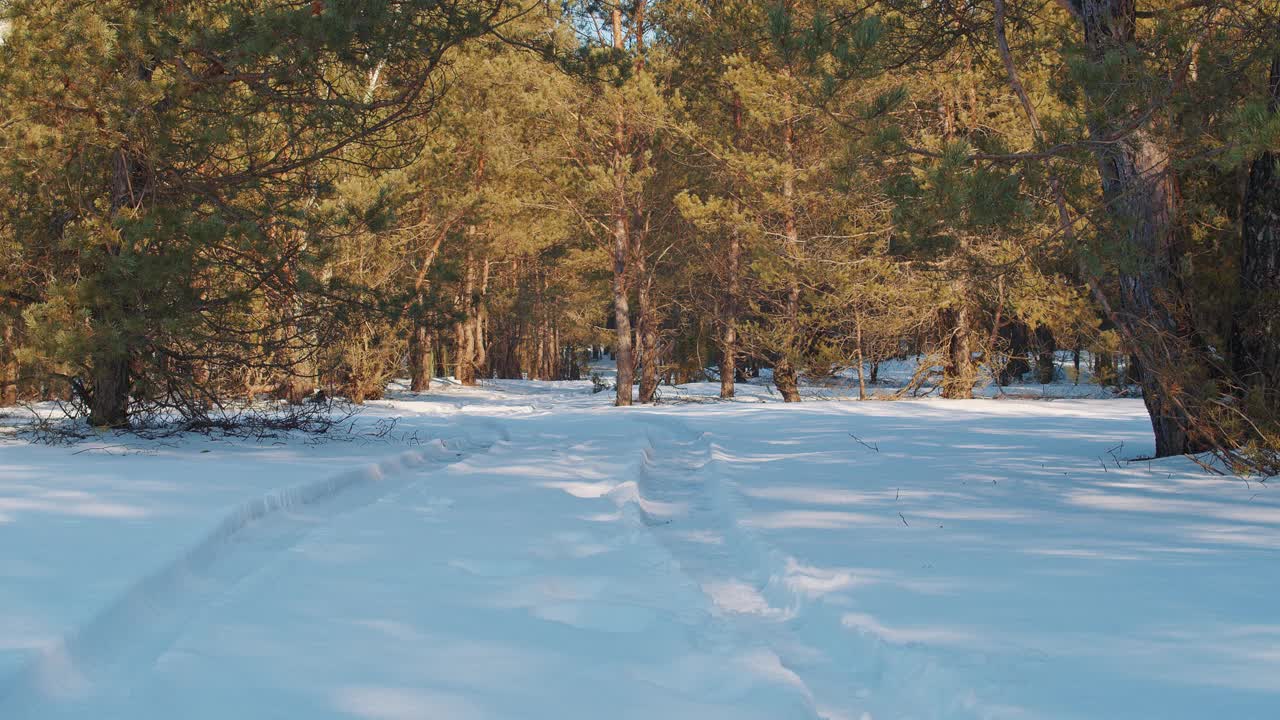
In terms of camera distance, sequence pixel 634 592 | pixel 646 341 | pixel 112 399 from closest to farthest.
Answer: pixel 634 592 < pixel 112 399 < pixel 646 341

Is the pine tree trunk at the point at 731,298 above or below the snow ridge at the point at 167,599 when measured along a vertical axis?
above

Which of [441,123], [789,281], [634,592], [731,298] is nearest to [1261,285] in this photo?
[634,592]

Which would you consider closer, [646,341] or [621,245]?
[621,245]

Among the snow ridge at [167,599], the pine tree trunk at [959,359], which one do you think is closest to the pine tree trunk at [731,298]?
the pine tree trunk at [959,359]

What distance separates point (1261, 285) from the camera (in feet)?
23.0

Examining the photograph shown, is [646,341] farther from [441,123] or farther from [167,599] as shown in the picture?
[167,599]

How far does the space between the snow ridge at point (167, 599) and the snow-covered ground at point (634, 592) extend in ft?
0.05

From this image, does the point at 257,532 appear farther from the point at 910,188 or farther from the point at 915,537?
the point at 910,188

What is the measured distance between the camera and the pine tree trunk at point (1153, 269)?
6.85 metres

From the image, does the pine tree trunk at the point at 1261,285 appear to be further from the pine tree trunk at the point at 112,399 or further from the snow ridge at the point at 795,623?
the pine tree trunk at the point at 112,399

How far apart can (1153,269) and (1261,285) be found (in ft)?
3.24

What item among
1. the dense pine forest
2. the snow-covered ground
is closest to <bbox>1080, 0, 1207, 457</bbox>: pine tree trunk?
the dense pine forest

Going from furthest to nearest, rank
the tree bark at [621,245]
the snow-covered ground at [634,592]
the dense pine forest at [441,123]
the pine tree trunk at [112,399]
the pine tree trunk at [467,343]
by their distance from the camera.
A: the pine tree trunk at [467,343] → the tree bark at [621,245] → the pine tree trunk at [112,399] → the dense pine forest at [441,123] → the snow-covered ground at [634,592]

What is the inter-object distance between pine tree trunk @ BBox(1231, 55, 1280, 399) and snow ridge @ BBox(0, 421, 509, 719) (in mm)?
6559
